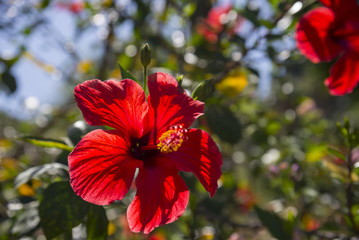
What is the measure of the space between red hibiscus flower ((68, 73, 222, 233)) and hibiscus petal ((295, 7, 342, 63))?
0.56 metres

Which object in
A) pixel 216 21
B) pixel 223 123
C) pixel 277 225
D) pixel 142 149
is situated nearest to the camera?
pixel 142 149

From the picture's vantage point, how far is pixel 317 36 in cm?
115

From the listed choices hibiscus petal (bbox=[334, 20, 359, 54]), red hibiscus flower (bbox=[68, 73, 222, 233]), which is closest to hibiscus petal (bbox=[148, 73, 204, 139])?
red hibiscus flower (bbox=[68, 73, 222, 233])

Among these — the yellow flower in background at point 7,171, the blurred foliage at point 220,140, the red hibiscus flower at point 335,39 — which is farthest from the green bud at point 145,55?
the yellow flower in background at point 7,171

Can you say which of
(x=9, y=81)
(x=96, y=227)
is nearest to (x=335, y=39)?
(x=96, y=227)

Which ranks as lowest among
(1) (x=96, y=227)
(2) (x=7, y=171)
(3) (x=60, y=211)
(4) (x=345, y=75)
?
(2) (x=7, y=171)

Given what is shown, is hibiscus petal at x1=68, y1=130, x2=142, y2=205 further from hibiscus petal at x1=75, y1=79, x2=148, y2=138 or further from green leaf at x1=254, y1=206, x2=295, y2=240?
green leaf at x1=254, y1=206, x2=295, y2=240

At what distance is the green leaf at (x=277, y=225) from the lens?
1249mm

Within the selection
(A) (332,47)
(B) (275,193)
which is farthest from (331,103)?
(A) (332,47)

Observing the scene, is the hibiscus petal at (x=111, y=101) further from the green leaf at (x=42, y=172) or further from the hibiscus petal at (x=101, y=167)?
the green leaf at (x=42, y=172)

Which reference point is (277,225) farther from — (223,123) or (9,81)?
(9,81)

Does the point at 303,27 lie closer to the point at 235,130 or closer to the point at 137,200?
the point at 235,130

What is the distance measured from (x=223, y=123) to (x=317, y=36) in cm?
52

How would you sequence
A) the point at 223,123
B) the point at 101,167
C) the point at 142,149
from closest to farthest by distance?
the point at 101,167, the point at 142,149, the point at 223,123
